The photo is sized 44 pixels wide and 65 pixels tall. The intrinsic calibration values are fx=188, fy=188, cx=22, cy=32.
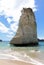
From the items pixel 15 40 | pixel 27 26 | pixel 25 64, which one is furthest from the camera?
pixel 27 26

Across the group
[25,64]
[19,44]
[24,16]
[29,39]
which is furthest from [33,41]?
[25,64]

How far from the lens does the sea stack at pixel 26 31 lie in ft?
124

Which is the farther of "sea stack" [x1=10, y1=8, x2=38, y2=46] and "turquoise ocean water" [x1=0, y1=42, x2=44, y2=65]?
"sea stack" [x1=10, y1=8, x2=38, y2=46]

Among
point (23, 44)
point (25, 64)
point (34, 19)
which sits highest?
point (34, 19)

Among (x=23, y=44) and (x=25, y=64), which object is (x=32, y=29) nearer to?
(x=23, y=44)

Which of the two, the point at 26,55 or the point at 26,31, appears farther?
the point at 26,31

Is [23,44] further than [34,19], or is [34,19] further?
[34,19]

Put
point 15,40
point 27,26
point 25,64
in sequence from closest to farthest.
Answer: point 25,64, point 15,40, point 27,26

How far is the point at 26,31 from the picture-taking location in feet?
128

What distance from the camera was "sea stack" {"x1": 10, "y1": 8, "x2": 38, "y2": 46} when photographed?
124ft

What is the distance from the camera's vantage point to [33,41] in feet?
128

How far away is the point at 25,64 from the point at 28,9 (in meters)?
32.1

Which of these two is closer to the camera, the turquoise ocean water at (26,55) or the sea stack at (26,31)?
the turquoise ocean water at (26,55)

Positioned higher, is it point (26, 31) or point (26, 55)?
point (26, 31)
